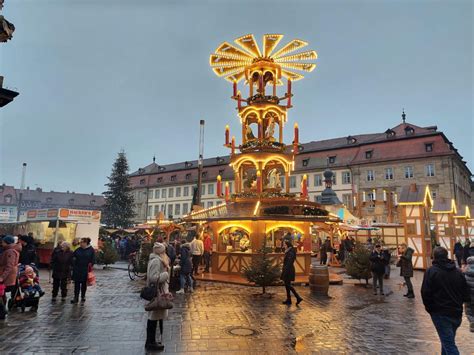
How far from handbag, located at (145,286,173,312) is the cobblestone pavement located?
Result: 0.71 metres

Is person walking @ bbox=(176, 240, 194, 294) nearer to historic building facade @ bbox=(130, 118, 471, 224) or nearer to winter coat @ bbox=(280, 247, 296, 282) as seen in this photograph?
winter coat @ bbox=(280, 247, 296, 282)

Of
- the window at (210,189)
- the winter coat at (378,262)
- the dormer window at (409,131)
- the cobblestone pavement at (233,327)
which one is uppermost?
the dormer window at (409,131)

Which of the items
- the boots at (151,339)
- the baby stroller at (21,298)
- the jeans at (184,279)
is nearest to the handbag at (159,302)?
the boots at (151,339)

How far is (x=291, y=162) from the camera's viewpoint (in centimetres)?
2036

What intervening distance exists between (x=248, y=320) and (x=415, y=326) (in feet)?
12.5

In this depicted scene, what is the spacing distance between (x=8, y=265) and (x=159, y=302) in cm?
427

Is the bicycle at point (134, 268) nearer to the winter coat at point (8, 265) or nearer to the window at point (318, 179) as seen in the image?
the winter coat at point (8, 265)

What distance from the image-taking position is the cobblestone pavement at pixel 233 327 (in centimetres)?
630

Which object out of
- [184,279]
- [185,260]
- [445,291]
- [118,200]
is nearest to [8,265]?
[185,260]

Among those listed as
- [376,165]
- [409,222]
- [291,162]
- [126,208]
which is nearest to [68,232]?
[291,162]

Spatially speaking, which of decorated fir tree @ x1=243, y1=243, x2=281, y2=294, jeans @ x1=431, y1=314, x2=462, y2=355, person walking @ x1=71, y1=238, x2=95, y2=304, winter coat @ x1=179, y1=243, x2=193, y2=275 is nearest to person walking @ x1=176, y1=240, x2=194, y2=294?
winter coat @ x1=179, y1=243, x2=193, y2=275

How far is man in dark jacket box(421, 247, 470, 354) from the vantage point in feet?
16.3

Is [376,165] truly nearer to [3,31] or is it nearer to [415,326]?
[415,326]

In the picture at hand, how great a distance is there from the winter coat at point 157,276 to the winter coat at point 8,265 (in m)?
3.93
